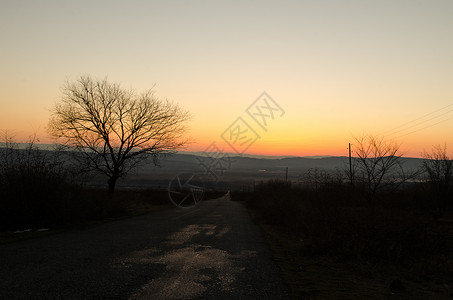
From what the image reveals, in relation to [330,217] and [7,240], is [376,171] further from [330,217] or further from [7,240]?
[7,240]

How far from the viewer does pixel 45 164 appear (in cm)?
1770

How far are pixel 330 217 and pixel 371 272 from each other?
13.2ft

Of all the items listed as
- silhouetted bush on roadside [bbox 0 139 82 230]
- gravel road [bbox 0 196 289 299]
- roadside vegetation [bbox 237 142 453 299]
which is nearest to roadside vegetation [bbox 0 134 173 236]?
silhouetted bush on roadside [bbox 0 139 82 230]

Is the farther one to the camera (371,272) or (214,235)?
(214,235)

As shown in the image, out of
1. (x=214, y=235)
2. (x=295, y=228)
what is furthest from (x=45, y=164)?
(x=295, y=228)

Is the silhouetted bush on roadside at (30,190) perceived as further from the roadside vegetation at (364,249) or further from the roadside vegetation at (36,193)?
the roadside vegetation at (364,249)

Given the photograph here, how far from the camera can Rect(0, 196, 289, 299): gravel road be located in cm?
629

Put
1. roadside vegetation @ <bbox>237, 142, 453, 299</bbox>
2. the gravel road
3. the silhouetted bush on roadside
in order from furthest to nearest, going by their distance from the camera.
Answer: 1. the silhouetted bush on roadside
2. roadside vegetation @ <bbox>237, 142, 453, 299</bbox>
3. the gravel road

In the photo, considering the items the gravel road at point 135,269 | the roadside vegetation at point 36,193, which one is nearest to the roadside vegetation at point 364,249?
the gravel road at point 135,269

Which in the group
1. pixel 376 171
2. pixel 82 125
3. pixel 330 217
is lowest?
pixel 330 217

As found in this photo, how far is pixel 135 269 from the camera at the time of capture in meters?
8.05

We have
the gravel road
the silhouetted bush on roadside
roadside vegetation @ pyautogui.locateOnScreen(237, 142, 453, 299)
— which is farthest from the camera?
the silhouetted bush on roadside

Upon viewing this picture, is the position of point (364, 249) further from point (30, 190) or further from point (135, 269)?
point (30, 190)

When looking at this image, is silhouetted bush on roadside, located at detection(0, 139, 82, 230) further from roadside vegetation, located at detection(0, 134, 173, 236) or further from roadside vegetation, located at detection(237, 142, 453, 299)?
roadside vegetation, located at detection(237, 142, 453, 299)
